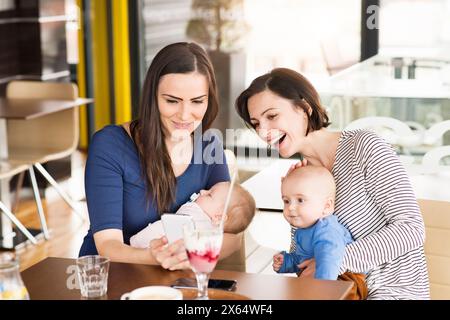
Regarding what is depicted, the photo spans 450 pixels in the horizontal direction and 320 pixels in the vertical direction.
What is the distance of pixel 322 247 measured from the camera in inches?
75.7

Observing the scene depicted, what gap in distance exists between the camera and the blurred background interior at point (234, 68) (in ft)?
16.3

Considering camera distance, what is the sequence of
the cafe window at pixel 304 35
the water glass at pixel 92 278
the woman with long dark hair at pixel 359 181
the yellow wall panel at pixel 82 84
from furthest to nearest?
the yellow wall panel at pixel 82 84 < the cafe window at pixel 304 35 < the woman with long dark hair at pixel 359 181 < the water glass at pixel 92 278

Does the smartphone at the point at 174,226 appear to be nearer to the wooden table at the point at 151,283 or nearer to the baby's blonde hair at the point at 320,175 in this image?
the wooden table at the point at 151,283

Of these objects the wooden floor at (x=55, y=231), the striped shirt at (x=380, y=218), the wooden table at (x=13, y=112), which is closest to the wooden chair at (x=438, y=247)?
the striped shirt at (x=380, y=218)

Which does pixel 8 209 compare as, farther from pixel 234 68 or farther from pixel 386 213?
pixel 386 213

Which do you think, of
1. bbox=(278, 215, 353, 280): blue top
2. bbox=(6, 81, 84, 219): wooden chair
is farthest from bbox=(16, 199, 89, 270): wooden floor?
bbox=(278, 215, 353, 280): blue top

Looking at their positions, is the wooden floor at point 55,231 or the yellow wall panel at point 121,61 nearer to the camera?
the wooden floor at point 55,231

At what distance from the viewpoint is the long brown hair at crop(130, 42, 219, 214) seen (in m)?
2.16

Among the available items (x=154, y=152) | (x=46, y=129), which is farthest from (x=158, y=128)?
(x=46, y=129)

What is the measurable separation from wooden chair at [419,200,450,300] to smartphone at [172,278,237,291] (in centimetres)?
73

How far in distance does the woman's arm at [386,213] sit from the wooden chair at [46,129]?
3.17 meters

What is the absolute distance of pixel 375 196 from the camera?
204cm

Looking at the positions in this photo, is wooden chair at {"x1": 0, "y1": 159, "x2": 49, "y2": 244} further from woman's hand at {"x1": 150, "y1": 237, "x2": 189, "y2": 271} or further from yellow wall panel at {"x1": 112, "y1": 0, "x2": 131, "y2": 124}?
woman's hand at {"x1": 150, "y1": 237, "x2": 189, "y2": 271}

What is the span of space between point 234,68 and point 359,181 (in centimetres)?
409
